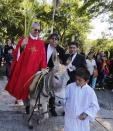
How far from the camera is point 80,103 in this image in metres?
5.28

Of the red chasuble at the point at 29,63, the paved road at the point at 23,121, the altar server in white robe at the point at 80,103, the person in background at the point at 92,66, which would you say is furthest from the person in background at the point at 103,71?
the altar server in white robe at the point at 80,103

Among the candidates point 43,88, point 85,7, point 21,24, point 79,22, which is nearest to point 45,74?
point 43,88

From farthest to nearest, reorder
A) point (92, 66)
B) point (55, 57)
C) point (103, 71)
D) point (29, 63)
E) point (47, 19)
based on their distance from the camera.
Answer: point (47, 19) < point (103, 71) < point (92, 66) < point (29, 63) < point (55, 57)

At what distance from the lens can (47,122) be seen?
8008 mm

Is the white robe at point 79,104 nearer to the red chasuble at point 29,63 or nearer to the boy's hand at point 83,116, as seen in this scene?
the boy's hand at point 83,116

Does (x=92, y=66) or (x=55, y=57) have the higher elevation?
(x=55, y=57)

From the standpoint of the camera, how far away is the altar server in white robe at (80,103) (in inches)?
204

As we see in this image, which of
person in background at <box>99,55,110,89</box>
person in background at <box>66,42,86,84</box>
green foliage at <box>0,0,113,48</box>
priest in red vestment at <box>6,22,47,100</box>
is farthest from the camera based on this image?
green foliage at <box>0,0,113,48</box>

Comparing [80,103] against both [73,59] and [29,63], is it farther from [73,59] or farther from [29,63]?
[29,63]

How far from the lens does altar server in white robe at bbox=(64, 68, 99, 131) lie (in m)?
5.18

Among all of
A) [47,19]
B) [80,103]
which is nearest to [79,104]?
[80,103]

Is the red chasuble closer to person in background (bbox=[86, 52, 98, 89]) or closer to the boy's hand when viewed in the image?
the boy's hand

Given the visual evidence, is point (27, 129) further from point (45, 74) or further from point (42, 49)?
point (42, 49)

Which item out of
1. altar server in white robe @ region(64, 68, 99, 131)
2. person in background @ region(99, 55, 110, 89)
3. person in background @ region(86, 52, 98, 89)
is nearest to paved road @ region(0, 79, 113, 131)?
altar server in white robe @ region(64, 68, 99, 131)
